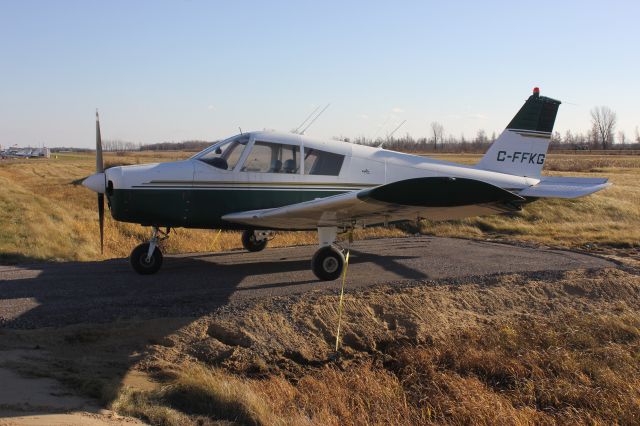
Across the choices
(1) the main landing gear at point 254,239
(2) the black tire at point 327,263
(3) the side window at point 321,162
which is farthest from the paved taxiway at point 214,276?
(3) the side window at point 321,162

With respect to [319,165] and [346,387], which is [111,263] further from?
[346,387]

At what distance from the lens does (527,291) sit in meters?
10.6

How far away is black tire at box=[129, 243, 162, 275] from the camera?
1056 centimetres

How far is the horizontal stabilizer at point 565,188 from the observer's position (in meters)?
11.4

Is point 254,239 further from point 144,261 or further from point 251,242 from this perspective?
point 144,261

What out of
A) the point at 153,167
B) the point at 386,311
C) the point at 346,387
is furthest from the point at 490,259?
the point at 153,167

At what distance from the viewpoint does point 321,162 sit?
1117cm

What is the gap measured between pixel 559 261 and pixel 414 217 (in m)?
3.71

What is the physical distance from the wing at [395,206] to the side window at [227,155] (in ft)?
3.03

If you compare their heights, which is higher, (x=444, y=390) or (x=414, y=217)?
(x=414, y=217)

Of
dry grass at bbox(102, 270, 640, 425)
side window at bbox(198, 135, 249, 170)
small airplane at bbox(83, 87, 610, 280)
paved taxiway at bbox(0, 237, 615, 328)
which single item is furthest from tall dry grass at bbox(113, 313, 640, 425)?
side window at bbox(198, 135, 249, 170)

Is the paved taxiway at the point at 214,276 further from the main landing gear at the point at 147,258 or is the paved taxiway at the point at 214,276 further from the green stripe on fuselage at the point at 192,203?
the green stripe on fuselage at the point at 192,203

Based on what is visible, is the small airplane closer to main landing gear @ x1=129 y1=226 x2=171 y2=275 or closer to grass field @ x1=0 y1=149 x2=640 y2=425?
main landing gear @ x1=129 y1=226 x2=171 y2=275

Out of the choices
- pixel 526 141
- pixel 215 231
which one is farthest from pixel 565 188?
pixel 215 231
